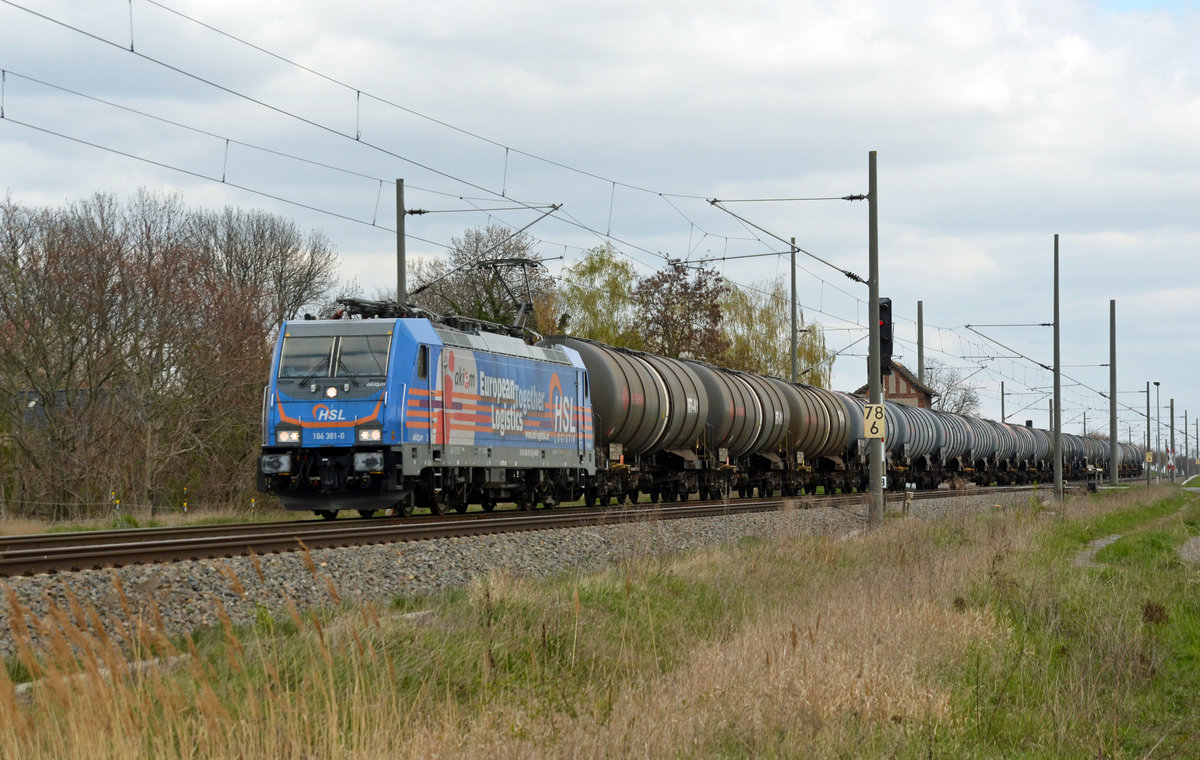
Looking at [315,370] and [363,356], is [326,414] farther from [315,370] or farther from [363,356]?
[363,356]

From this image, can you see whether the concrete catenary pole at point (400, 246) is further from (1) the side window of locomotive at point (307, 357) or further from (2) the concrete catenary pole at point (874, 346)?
(2) the concrete catenary pole at point (874, 346)

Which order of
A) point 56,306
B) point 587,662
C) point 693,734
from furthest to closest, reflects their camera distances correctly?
point 56,306
point 587,662
point 693,734

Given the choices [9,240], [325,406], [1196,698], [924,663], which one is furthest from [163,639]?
[9,240]

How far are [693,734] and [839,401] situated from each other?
118 ft

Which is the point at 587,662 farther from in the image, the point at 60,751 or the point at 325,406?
the point at 325,406

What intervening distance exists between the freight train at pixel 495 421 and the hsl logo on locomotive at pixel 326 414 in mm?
25

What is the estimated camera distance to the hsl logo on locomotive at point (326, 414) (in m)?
18.7

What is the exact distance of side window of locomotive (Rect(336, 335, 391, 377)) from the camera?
1892 centimetres

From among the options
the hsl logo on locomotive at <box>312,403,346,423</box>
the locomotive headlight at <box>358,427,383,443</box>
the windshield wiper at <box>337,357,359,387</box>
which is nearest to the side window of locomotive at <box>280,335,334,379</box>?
the windshield wiper at <box>337,357,359,387</box>

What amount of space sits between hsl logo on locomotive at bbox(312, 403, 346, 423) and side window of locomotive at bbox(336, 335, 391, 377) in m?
0.58

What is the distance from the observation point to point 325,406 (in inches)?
742

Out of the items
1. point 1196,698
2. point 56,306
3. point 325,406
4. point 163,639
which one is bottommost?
point 1196,698

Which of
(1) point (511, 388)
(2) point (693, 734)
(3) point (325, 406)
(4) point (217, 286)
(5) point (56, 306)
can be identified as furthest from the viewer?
(4) point (217, 286)

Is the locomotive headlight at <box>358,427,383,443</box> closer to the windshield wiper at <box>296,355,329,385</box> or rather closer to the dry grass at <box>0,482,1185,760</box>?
the windshield wiper at <box>296,355,329,385</box>
